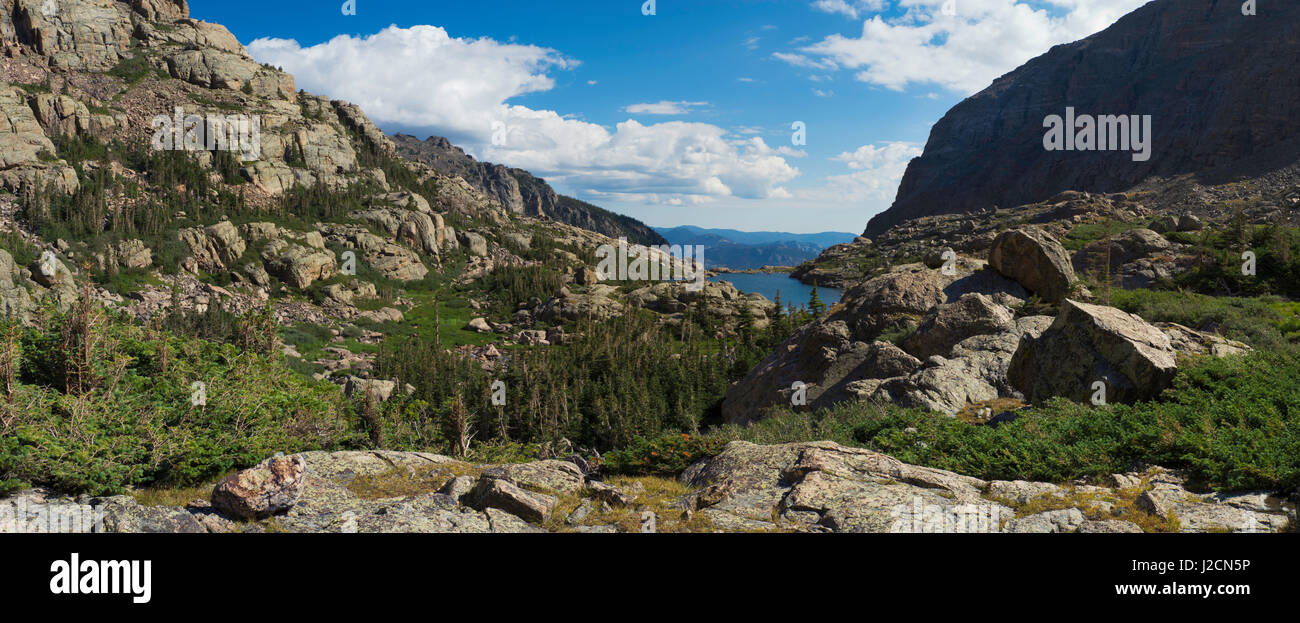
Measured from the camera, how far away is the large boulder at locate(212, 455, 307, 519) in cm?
784

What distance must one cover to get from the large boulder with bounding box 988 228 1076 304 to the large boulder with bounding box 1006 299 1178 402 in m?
9.23

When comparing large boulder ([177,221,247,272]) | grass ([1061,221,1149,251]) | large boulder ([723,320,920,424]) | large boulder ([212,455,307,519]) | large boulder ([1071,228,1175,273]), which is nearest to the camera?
large boulder ([212,455,307,519])

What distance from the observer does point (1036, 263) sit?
24.6m

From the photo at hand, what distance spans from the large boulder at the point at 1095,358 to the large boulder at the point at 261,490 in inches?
647

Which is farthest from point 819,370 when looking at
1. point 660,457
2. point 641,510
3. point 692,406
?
point 692,406

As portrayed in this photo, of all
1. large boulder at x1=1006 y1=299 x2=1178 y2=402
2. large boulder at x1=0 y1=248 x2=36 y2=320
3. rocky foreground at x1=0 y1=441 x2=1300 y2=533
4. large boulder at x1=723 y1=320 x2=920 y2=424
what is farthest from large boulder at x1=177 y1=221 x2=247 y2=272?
large boulder at x1=1006 y1=299 x2=1178 y2=402

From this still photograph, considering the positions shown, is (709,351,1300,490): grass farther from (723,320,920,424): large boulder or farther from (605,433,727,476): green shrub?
(723,320,920,424): large boulder

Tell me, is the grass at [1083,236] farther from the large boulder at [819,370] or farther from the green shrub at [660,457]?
the green shrub at [660,457]

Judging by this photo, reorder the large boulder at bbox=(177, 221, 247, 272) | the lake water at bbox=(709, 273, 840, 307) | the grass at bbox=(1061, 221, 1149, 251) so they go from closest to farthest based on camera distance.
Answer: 1. the grass at bbox=(1061, 221, 1149, 251)
2. the large boulder at bbox=(177, 221, 247, 272)
3. the lake water at bbox=(709, 273, 840, 307)

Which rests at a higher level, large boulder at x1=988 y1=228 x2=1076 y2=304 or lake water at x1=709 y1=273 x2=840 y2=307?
lake water at x1=709 y1=273 x2=840 y2=307

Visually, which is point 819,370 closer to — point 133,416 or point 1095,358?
point 1095,358

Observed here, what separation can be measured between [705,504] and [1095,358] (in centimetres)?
1137
